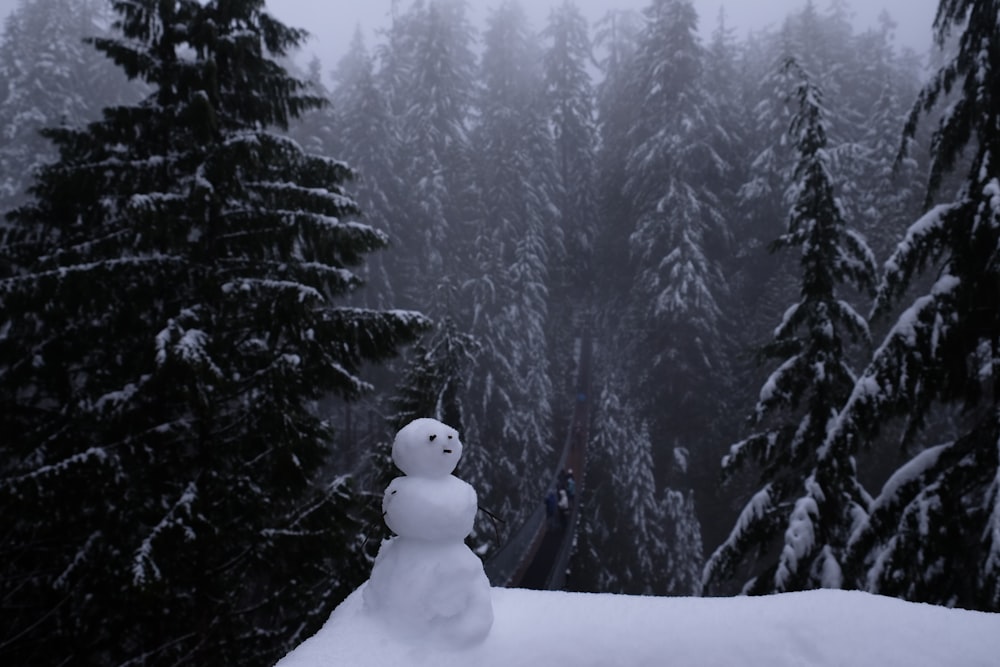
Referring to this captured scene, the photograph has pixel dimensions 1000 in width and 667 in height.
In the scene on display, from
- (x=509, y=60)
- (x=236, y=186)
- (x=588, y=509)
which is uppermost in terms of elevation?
(x=509, y=60)

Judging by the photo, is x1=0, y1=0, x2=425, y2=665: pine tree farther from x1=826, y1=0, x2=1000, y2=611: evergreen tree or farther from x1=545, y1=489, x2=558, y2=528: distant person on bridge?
x1=545, y1=489, x2=558, y2=528: distant person on bridge

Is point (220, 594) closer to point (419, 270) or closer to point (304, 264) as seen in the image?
point (304, 264)

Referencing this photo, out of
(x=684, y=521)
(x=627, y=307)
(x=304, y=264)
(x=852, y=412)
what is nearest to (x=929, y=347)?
(x=852, y=412)

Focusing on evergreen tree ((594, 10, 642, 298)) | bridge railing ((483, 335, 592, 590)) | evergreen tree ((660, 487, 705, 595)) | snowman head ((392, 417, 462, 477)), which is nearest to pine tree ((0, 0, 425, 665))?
Result: snowman head ((392, 417, 462, 477))

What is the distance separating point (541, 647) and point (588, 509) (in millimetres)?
20737

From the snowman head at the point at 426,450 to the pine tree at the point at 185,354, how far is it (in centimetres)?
366

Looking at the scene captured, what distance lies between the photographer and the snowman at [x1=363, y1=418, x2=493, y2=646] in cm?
202

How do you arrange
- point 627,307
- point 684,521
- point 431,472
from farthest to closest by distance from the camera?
1. point 627,307
2. point 684,521
3. point 431,472

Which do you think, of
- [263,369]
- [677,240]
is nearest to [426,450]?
[263,369]

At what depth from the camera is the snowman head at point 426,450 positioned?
232 cm

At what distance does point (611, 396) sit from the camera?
23672 mm

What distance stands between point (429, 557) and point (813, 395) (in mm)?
7729

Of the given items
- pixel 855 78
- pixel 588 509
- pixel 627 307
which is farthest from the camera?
pixel 855 78

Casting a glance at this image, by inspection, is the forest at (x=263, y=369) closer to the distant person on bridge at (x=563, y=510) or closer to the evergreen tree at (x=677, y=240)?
the distant person on bridge at (x=563, y=510)
